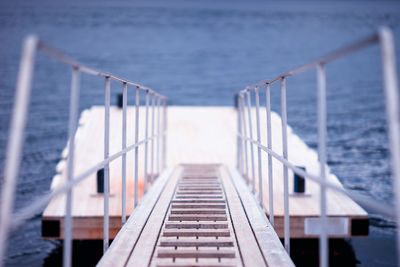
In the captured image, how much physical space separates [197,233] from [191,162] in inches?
97.0

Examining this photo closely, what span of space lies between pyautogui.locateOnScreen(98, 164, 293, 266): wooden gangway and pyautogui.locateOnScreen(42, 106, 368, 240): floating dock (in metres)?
0.38

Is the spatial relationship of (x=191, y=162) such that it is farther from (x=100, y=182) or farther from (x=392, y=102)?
(x=392, y=102)

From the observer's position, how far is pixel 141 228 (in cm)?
166

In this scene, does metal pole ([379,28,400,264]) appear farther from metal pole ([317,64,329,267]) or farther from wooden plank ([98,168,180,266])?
wooden plank ([98,168,180,266])

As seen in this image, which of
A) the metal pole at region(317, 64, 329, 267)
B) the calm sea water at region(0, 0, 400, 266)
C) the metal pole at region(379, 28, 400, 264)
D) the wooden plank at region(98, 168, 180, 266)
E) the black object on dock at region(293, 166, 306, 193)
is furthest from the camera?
the calm sea water at region(0, 0, 400, 266)

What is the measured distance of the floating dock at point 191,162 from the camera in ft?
7.36

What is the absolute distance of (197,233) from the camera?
5.30 ft

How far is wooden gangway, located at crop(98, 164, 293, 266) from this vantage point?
1.31 metres

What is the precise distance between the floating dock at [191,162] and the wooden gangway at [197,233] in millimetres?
376

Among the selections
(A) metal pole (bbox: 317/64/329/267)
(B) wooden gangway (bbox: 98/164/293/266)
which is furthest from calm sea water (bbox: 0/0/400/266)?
(A) metal pole (bbox: 317/64/329/267)

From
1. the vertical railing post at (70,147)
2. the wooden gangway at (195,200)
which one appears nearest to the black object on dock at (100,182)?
the wooden gangway at (195,200)

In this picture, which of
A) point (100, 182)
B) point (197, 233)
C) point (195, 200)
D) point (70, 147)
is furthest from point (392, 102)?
point (100, 182)

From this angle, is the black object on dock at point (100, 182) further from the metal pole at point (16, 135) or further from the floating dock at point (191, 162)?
the metal pole at point (16, 135)

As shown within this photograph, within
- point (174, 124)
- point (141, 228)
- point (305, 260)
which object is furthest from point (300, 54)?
point (141, 228)
